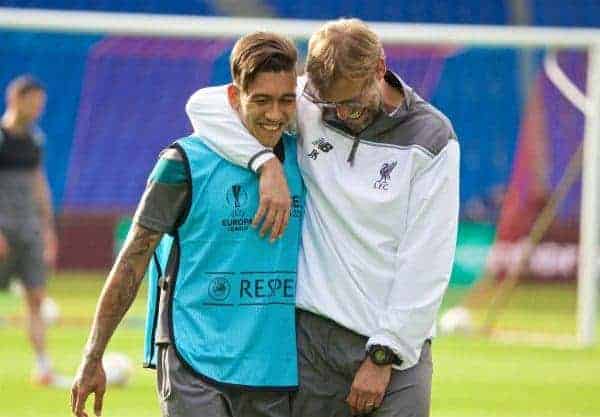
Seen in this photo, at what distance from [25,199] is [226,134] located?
7.89 meters

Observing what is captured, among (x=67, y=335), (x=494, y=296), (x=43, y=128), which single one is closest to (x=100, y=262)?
(x=67, y=335)

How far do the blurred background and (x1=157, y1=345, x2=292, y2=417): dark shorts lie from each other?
16.9ft

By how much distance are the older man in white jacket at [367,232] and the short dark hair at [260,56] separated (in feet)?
0.30

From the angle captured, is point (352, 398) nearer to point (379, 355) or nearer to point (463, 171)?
point (379, 355)

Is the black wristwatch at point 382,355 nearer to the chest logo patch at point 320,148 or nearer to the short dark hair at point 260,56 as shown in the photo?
the chest logo patch at point 320,148

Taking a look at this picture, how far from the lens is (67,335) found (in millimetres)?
15641

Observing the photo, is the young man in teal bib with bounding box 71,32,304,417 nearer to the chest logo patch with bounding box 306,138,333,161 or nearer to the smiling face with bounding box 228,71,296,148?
the smiling face with bounding box 228,71,296,148

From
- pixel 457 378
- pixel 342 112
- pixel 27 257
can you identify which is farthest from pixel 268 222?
pixel 27 257

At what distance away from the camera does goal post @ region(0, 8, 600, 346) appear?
15008 millimetres

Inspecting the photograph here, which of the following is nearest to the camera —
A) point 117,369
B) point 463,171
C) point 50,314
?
point 117,369

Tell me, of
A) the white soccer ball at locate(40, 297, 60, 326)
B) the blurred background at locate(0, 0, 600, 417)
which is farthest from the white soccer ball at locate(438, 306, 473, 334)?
the white soccer ball at locate(40, 297, 60, 326)

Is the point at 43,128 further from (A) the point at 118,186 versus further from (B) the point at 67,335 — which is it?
(B) the point at 67,335

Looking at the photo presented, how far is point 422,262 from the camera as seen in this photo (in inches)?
191

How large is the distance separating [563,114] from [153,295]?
16625mm
